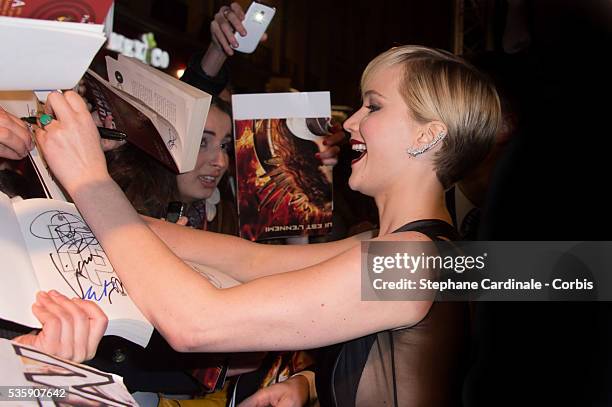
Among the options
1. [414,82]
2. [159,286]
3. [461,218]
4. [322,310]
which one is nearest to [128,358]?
[159,286]

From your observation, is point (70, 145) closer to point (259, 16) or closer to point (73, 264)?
point (73, 264)

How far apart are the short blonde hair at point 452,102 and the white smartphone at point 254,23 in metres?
0.60

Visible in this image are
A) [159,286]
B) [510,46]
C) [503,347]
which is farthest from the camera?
[159,286]

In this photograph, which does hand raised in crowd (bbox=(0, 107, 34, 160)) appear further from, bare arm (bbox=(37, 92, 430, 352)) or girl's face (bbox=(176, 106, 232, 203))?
girl's face (bbox=(176, 106, 232, 203))

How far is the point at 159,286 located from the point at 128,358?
0.69 feet

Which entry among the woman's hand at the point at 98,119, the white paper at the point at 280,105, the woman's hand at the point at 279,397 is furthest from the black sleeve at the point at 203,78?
the woman's hand at the point at 279,397

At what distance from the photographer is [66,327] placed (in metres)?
0.76

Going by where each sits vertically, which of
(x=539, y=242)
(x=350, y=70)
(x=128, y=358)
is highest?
(x=350, y=70)

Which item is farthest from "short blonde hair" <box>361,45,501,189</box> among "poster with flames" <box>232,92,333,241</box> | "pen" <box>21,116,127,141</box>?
"pen" <box>21,116,127,141</box>

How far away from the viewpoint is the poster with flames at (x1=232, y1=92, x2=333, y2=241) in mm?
1529

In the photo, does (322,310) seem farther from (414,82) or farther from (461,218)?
(461,218)

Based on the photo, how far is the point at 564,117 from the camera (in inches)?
19.4

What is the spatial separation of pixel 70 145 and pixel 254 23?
943 mm
